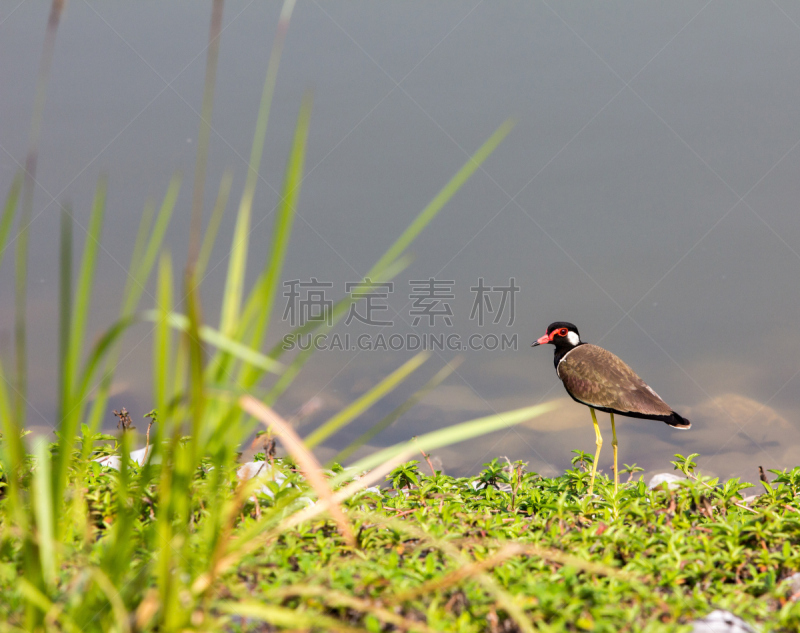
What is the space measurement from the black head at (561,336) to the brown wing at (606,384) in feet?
1.49

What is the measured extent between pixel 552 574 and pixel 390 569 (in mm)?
772

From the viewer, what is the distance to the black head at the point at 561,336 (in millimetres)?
7531

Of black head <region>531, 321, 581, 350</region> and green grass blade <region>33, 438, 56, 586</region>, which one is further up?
black head <region>531, 321, 581, 350</region>

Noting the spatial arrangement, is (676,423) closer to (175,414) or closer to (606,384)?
(606,384)

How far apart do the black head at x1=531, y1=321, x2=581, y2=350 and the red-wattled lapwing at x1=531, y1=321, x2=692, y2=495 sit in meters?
0.28

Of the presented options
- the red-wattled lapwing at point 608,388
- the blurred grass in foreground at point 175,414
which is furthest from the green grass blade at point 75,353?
the red-wattled lapwing at point 608,388

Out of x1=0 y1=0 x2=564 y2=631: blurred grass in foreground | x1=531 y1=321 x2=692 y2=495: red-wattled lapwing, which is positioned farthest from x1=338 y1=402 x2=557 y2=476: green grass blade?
x1=531 y1=321 x2=692 y2=495: red-wattled lapwing

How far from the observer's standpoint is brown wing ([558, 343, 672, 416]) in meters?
6.32

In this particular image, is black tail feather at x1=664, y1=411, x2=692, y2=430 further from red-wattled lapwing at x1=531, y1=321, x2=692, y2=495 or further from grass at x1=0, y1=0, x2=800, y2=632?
grass at x1=0, y1=0, x2=800, y2=632

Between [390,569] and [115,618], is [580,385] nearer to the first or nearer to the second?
[390,569]

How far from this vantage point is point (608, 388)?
646 cm

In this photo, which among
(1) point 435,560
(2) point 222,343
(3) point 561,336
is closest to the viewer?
(2) point 222,343

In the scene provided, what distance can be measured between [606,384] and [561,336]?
117cm

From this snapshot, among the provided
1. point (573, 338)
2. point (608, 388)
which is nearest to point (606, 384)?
point (608, 388)
